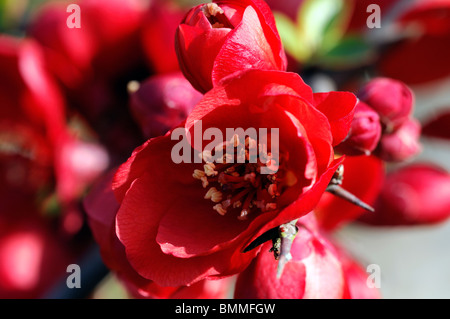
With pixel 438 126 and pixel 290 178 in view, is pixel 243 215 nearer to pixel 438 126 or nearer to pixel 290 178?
pixel 290 178

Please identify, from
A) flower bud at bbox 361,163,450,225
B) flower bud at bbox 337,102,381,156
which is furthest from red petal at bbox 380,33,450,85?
flower bud at bbox 337,102,381,156

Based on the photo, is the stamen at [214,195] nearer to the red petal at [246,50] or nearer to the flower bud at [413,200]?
the red petal at [246,50]

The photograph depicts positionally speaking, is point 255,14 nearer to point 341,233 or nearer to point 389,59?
point 389,59

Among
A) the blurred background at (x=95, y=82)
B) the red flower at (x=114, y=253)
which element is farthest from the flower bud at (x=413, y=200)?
the red flower at (x=114, y=253)

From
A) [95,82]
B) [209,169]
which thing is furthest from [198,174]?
[95,82]

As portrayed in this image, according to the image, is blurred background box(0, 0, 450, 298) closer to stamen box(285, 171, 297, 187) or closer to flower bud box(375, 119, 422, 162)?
flower bud box(375, 119, 422, 162)

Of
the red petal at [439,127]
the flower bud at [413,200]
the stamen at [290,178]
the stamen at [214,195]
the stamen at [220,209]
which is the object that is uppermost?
the stamen at [290,178]

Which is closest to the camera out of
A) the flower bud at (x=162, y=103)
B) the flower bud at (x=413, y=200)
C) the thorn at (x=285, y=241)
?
the thorn at (x=285, y=241)
